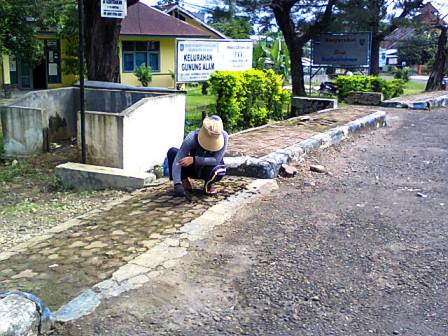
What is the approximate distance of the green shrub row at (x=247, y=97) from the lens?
10.8 metres

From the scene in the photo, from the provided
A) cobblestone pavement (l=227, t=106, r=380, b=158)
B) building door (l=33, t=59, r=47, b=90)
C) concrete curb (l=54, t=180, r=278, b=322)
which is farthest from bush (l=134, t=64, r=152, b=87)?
concrete curb (l=54, t=180, r=278, b=322)

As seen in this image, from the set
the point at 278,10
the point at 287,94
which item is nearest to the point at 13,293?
the point at 287,94

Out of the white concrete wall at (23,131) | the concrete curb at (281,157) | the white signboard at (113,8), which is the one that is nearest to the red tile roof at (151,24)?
the white concrete wall at (23,131)

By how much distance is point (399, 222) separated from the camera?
5.39 metres

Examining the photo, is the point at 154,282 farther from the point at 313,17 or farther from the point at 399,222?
the point at 313,17

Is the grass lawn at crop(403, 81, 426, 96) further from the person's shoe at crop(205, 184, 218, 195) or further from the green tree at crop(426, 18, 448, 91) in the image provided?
the person's shoe at crop(205, 184, 218, 195)

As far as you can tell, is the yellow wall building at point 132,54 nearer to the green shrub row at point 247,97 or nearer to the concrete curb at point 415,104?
the concrete curb at point 415,104

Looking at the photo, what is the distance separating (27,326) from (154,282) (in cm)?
102

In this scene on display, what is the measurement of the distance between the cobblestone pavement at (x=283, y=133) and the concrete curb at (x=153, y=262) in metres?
1.94

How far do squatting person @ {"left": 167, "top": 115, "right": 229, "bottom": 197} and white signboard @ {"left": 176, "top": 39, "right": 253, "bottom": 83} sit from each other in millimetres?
5901

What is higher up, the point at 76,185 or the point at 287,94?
the point at 287,94

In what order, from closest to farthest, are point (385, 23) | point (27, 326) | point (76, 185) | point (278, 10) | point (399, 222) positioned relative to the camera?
point (27, 326), point (399, 222), point (76, 185), point (278, 10), point (385, 23)

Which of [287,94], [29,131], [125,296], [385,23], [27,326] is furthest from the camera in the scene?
[385,23]

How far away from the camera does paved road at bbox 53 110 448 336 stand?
349 cm
